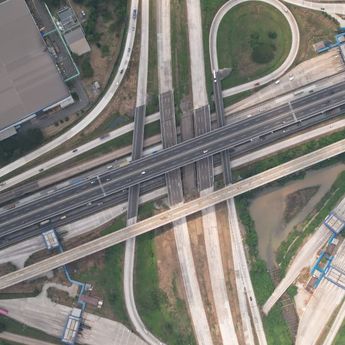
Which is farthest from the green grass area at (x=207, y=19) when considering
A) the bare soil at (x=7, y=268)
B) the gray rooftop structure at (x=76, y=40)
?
Answer: the bare soil at (x=7, y=268)

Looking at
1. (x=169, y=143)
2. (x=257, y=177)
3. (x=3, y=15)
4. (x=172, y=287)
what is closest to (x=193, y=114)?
(x=169, y=143)

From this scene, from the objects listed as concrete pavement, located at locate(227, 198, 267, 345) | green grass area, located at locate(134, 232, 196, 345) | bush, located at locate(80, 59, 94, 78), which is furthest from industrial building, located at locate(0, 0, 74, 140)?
concrete pavement, located at locate(227, 198, 267, 345)

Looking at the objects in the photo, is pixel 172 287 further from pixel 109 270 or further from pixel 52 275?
pixel 52 275

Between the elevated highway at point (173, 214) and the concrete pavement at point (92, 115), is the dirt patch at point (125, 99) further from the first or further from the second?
the elevated highway at point (173, 214)

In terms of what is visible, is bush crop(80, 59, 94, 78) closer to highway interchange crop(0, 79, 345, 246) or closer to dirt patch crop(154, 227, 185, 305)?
highway interchange crop(0, 79, 345, 246)

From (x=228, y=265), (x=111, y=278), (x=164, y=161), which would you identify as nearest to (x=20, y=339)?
(x=111, y=278)
